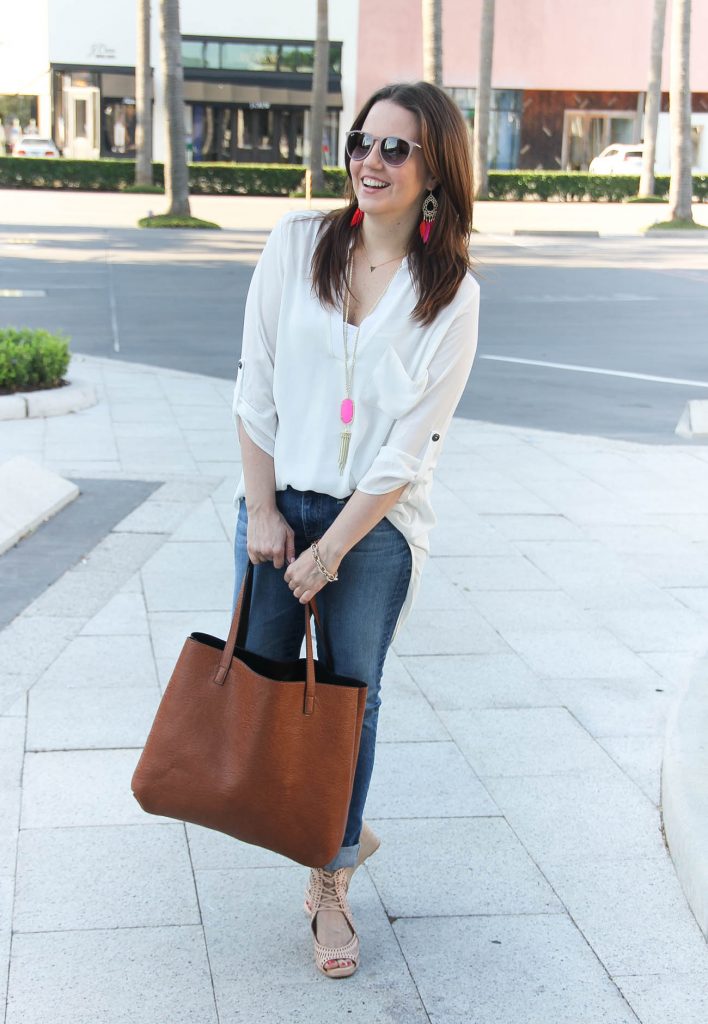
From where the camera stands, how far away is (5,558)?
6.04 meters

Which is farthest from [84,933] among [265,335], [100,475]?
[100,475]

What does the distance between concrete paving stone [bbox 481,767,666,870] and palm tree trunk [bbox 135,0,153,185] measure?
3611 cm

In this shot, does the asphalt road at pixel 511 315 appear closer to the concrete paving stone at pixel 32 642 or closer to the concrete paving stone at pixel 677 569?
the concrete paving stone at pixel 677 569

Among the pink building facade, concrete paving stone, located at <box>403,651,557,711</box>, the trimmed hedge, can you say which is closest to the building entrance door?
the trimmed hedge

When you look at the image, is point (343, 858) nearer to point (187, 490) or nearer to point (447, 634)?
point (447, 634)

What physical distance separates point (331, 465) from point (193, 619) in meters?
2.54

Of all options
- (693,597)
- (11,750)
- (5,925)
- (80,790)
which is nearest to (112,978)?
(5,925)

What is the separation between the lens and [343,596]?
2.88 metres

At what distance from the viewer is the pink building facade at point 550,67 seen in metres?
48.2

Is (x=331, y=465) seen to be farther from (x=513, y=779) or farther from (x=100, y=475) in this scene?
(x=100, y=475)

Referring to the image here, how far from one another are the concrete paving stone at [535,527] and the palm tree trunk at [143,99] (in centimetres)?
3311

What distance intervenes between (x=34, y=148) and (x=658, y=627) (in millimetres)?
42845

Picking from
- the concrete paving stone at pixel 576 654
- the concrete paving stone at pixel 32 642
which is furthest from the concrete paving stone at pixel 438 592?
the concrete paving stone at pixel 32 642

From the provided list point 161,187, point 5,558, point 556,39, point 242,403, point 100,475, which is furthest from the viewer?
point 556,39
